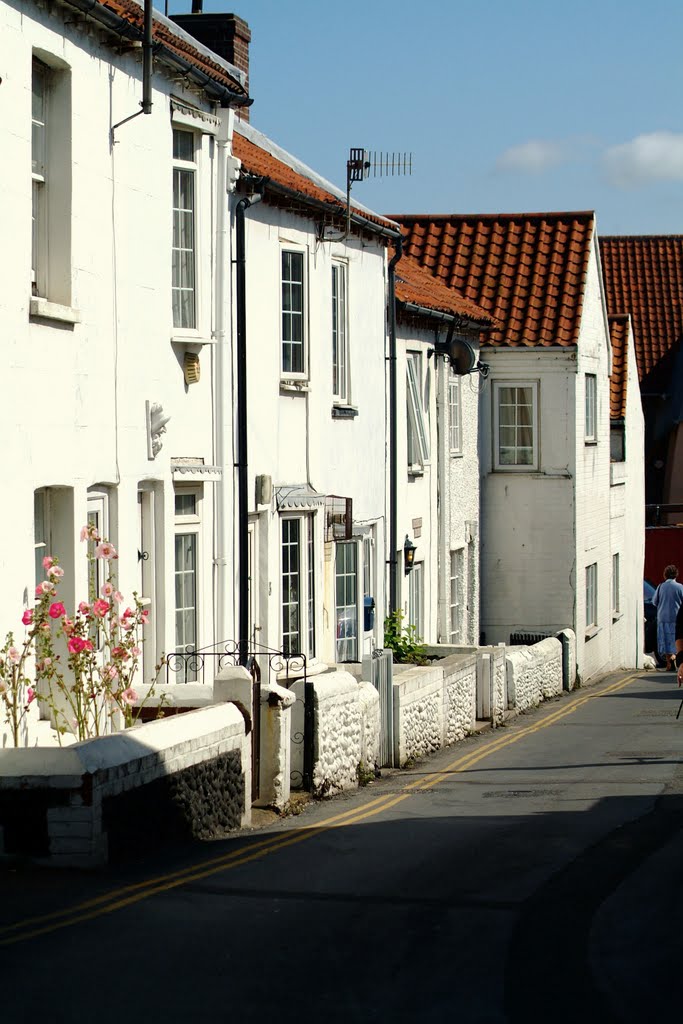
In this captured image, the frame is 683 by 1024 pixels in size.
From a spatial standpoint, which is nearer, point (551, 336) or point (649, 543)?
point (551, 336)

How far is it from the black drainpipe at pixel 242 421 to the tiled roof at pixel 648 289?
31.6m

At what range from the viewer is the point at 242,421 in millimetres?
17156

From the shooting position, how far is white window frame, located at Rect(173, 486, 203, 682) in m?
16.0

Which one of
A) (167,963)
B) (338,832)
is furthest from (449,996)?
(338,832)

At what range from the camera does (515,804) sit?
50.1 feet

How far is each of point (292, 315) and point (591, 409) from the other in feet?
47.2

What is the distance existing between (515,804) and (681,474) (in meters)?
31.8

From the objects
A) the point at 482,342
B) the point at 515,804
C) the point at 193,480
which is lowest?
the point at 515,804

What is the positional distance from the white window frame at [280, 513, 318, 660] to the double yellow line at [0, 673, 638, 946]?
2.34m

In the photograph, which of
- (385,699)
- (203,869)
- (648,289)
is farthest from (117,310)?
(648,289)

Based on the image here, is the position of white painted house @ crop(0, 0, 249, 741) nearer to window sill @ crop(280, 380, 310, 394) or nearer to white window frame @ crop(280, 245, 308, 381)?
window sill @ crop(280, 380, 310, 394)

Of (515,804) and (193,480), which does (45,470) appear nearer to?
(193,480)

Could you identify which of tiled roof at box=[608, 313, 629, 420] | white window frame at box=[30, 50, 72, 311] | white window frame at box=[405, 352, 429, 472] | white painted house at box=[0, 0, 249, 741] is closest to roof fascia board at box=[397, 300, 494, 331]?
white window frame at box=[405, 352, 429, 472]

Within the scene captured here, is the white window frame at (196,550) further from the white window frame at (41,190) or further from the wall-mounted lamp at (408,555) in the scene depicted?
the wall-mounted lamp at (408,555)
